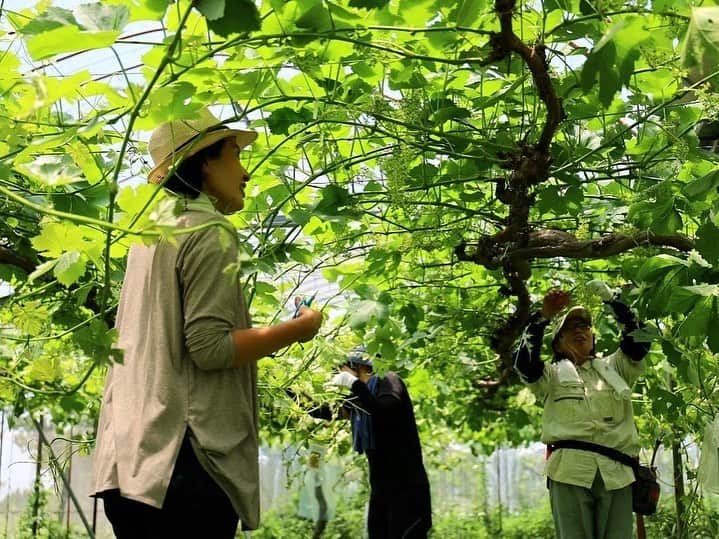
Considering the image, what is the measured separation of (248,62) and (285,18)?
11.2 inches

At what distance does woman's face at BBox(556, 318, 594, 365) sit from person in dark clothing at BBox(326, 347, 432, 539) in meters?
0.91

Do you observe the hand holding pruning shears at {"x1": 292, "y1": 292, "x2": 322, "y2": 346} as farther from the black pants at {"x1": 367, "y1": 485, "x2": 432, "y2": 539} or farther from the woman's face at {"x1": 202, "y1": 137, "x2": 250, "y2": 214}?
the black pants at {"x1": 367, "y1": 485, "x2": 432, "y2": 539}

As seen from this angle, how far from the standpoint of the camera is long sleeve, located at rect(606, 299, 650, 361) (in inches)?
152

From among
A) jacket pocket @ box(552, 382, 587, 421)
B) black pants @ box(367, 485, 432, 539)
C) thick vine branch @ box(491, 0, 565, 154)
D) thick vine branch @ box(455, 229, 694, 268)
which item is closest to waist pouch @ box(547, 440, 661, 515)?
jacket pocket @ box(552, 382, 587, 421)

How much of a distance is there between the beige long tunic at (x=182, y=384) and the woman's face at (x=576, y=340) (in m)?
2.43

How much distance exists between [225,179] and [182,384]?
0.42 meters

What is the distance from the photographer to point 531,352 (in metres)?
3.93

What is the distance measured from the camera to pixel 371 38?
206cm

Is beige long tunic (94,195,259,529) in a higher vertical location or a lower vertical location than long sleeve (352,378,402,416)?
lower

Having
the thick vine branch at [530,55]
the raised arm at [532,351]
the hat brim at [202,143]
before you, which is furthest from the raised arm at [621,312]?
the hat brim at [202,143]

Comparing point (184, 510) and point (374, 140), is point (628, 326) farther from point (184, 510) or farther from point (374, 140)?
point (184, 510)

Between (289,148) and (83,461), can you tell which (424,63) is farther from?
(83,461)

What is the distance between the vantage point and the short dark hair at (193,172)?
1.97 m

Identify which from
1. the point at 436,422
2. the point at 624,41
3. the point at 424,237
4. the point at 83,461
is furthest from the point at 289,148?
the point at 83,461
